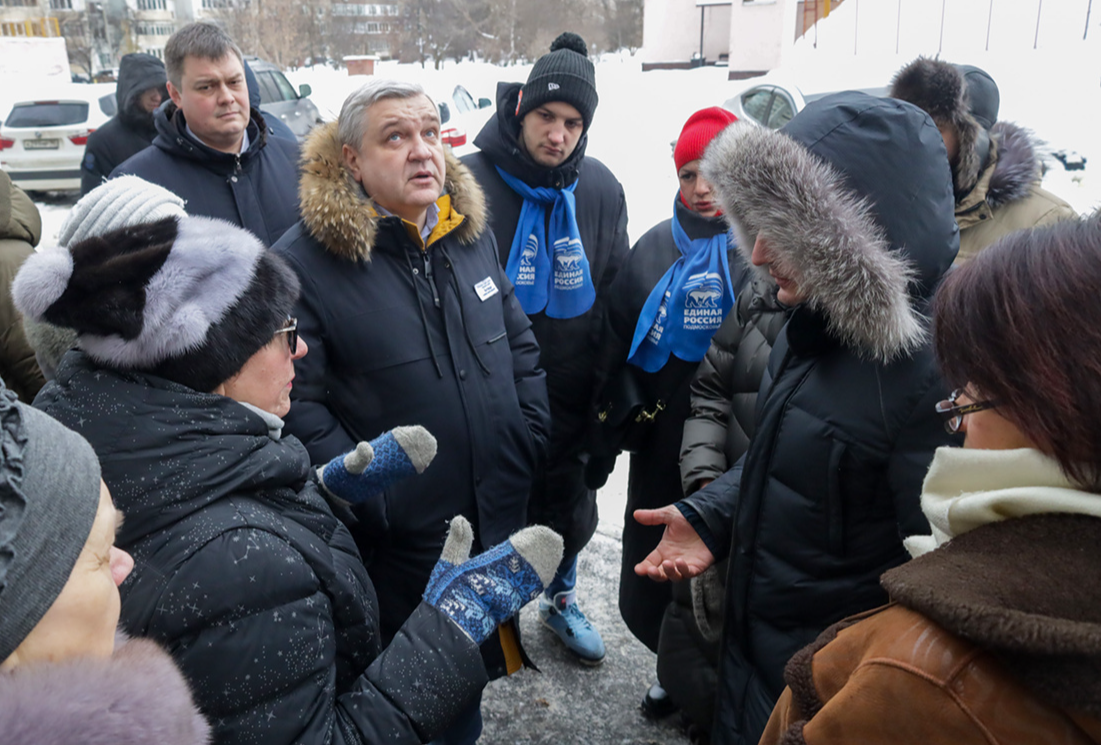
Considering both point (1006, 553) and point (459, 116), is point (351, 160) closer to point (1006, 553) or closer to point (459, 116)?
point (1006, 553)

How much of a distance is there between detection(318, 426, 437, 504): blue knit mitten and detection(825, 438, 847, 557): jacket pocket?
858mm

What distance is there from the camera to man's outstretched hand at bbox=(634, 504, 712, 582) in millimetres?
1839

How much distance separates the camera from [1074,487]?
34.1 inches

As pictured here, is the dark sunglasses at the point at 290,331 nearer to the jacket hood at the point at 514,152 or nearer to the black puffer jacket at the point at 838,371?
the black puffer jacket at the point at 838,371

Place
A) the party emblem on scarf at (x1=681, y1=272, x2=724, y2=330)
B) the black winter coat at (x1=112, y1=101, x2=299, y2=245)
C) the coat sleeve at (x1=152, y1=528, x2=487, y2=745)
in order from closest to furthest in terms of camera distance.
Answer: the coat sleeve at (x1=152, y1=528, x2=487, y2=745)
the party emblem on scarf at (x1=681, y1=272, x2=724, y2=330)
the black winter coat at (x1=112, y1=101, x2=299, y2=245)

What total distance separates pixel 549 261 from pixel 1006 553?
2.31 m

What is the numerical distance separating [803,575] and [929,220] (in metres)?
0.75

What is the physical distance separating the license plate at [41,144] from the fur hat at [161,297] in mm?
12844

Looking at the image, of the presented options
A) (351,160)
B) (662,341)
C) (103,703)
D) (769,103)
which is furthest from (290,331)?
(769,103)

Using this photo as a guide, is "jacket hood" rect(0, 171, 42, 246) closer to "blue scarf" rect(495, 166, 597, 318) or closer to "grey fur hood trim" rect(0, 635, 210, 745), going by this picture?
"blue scarf" rect(495, 166, 597, 318)

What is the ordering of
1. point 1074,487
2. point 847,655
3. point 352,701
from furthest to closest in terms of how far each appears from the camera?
point 352,701 → point 847,655 → point 1074,487

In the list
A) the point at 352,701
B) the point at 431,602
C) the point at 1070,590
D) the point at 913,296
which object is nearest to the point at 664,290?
the point at 913,296

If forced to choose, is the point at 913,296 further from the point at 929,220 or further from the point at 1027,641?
the point at 1027,641

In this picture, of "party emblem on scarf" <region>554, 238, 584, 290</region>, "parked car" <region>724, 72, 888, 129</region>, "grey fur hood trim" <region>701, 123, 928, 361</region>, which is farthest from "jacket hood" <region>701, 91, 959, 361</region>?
"parked car" <region>724, 72, 888, 129</region>
